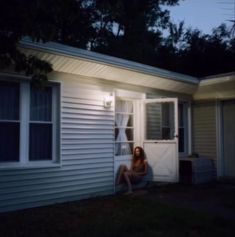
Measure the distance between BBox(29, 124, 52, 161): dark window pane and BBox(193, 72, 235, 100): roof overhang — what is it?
5.16 metres

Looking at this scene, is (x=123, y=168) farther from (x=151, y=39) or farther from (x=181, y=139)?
(x=151, y=39)

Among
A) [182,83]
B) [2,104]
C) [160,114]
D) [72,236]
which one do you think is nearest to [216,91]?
[182,83]

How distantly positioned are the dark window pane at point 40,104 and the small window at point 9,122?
0.36m

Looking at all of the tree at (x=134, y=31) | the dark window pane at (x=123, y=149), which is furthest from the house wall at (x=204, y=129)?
the tree at (x=134, y=31)

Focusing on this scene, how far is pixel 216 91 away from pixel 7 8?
814 cm

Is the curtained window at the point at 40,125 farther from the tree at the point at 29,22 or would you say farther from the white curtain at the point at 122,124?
the tree at the point at 29,22

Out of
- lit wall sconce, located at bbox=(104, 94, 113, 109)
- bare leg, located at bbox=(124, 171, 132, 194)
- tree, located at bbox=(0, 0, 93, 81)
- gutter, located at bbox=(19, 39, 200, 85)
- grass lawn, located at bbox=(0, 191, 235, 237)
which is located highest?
gutter, located at bbox=(19, 39, 200, 85)

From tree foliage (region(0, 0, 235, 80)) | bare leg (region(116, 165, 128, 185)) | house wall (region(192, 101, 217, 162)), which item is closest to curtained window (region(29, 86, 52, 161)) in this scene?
bare leg (region(116, 165, 128, 185))

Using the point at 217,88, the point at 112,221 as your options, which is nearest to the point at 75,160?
the point at 112,221

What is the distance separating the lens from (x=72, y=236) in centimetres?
569

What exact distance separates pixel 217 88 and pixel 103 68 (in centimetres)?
422

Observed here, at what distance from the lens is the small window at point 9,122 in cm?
760

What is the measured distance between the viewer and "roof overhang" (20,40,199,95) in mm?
7574

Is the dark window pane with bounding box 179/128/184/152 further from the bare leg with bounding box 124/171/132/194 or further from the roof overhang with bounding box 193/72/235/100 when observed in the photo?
the bare leg with bounding box 124/171/132/194
